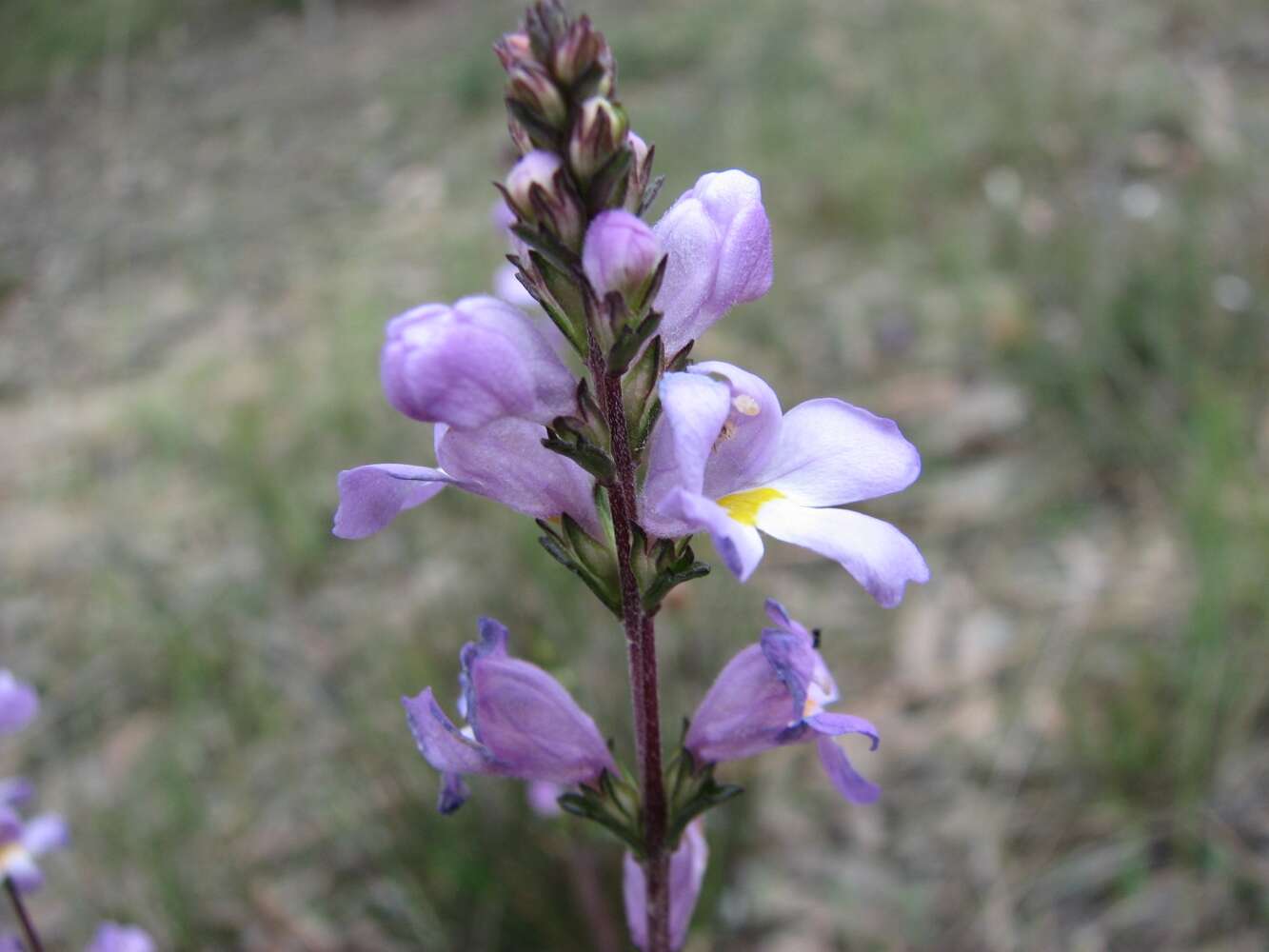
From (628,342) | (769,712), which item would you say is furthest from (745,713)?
(628,342)

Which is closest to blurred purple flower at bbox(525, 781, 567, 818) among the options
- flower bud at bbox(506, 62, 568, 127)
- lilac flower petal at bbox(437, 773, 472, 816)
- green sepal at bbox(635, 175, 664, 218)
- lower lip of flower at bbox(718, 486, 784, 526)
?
lilac flower petal at bbox(437, 773, 472, 816)

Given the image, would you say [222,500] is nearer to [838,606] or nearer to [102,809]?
[102,809]

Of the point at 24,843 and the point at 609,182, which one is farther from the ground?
the point at 609,182

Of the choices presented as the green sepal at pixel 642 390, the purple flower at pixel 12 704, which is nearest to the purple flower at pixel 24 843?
the purple flower at pixel 12 704

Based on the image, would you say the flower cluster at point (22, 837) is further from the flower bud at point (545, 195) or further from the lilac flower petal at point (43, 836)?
the flower bud at point (545, 195)

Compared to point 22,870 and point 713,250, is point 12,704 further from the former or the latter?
point 713,250

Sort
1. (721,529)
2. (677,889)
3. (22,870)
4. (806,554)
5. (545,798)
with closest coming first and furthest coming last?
1. (721,529)
2. (677,889)
3. (22,870)
4. (545,798)
5. (806,554)

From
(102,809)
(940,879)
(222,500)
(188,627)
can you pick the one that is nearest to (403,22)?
(222,500)
